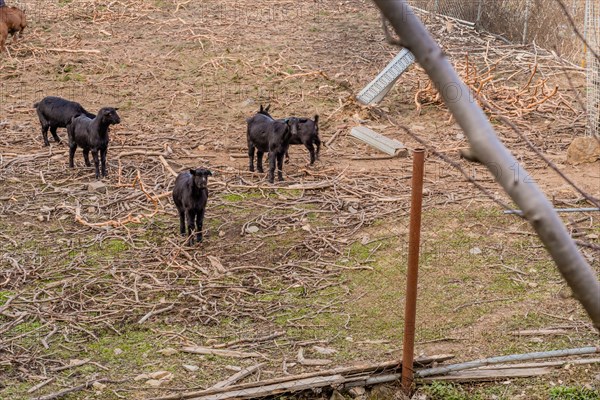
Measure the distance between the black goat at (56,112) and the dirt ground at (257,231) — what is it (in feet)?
1.34

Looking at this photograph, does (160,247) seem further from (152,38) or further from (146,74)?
(152,38)

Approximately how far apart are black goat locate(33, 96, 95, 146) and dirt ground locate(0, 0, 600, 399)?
0.41 meters

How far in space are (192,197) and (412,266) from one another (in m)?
3.69

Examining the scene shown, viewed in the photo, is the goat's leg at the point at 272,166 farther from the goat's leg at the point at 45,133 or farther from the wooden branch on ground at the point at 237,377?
the wooden branch on ground at the point at 237,377

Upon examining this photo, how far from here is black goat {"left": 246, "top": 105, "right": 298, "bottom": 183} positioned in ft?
36.0

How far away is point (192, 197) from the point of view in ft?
29.6

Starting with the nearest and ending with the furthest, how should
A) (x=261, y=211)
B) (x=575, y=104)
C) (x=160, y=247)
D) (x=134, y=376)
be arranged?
1. (x=134, y=376)
2. (x=160, y=247)
3. (x=261, y=211)
4. (x=575, y=104)

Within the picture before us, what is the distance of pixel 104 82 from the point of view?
1548cm

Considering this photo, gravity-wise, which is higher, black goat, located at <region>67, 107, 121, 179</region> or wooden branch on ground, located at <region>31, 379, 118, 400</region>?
black goat, located at <region>67, 107, 121, 179</region>

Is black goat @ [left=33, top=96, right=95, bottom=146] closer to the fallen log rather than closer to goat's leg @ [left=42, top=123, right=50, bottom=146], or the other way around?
goat's leg @ [left=42, top=123, right=50, bottom=146]

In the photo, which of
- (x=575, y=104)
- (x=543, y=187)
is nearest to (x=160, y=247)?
(x=543, y=187)

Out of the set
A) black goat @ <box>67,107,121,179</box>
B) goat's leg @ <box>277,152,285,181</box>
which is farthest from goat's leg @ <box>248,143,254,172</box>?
black goat @ <box>67,107,121,179</box>

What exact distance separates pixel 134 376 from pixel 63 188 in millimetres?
4894

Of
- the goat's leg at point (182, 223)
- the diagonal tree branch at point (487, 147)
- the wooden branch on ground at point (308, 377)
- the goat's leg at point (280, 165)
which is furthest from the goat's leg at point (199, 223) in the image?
the diagonal tree branch at point (487, 147)
